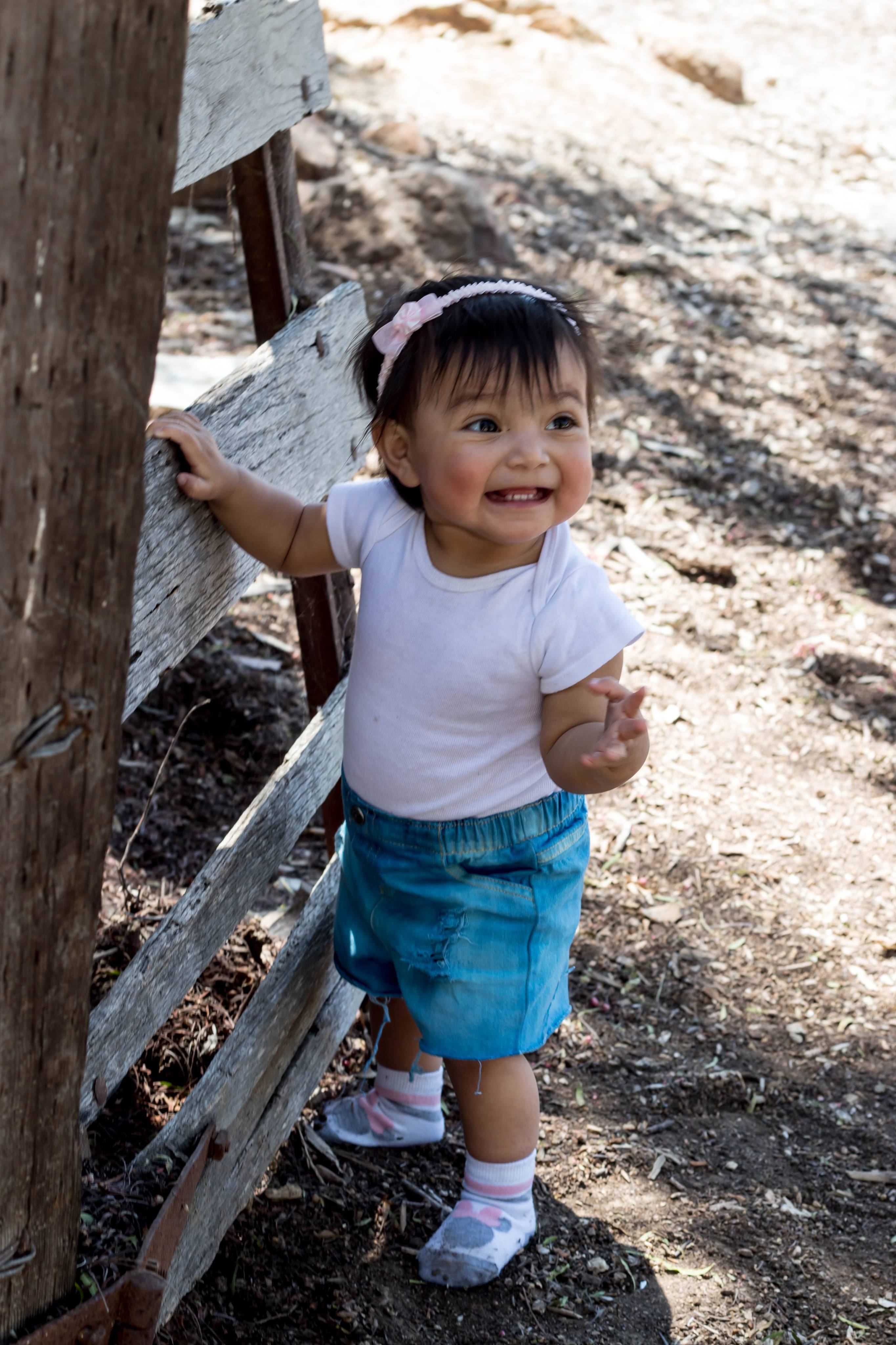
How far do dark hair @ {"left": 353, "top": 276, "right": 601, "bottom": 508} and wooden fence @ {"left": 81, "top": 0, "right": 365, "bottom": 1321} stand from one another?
0.69ft

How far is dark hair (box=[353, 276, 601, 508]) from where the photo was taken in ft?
5.81

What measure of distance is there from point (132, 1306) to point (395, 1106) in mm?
1032

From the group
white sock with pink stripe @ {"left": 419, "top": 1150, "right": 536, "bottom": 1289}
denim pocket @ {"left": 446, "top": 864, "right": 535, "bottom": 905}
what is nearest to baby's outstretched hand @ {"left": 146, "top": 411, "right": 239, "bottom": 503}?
denim pocket @ {"left": 446, "top": 864, "right": 535, "bottom": 905}

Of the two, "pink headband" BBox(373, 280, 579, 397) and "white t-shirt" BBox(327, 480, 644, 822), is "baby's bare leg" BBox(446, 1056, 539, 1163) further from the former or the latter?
"pink headband" BBox(373, 280, 579, 397)

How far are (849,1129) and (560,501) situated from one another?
5.18 feet

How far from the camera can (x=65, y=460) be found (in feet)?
3.33

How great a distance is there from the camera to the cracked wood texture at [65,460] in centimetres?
92

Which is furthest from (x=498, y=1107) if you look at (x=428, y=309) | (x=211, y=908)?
(x=428, y=309)

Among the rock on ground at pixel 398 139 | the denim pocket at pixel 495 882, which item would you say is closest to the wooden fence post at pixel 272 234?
the denim pocket at pixel 495 882

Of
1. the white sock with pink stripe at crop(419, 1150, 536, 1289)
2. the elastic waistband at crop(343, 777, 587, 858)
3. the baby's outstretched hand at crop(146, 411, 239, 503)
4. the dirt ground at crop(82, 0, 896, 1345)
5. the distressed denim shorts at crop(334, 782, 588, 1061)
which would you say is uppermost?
the baby's outstretched hand at crop(146, 411, 239, 503)

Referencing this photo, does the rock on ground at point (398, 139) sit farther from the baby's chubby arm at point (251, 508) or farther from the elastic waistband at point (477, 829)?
the elastic waistband at point (477, 829)

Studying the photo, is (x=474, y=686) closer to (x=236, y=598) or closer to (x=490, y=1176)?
(x=236, y=598)

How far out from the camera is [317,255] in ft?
21.3

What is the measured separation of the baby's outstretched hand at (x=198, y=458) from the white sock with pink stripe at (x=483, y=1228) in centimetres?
125
